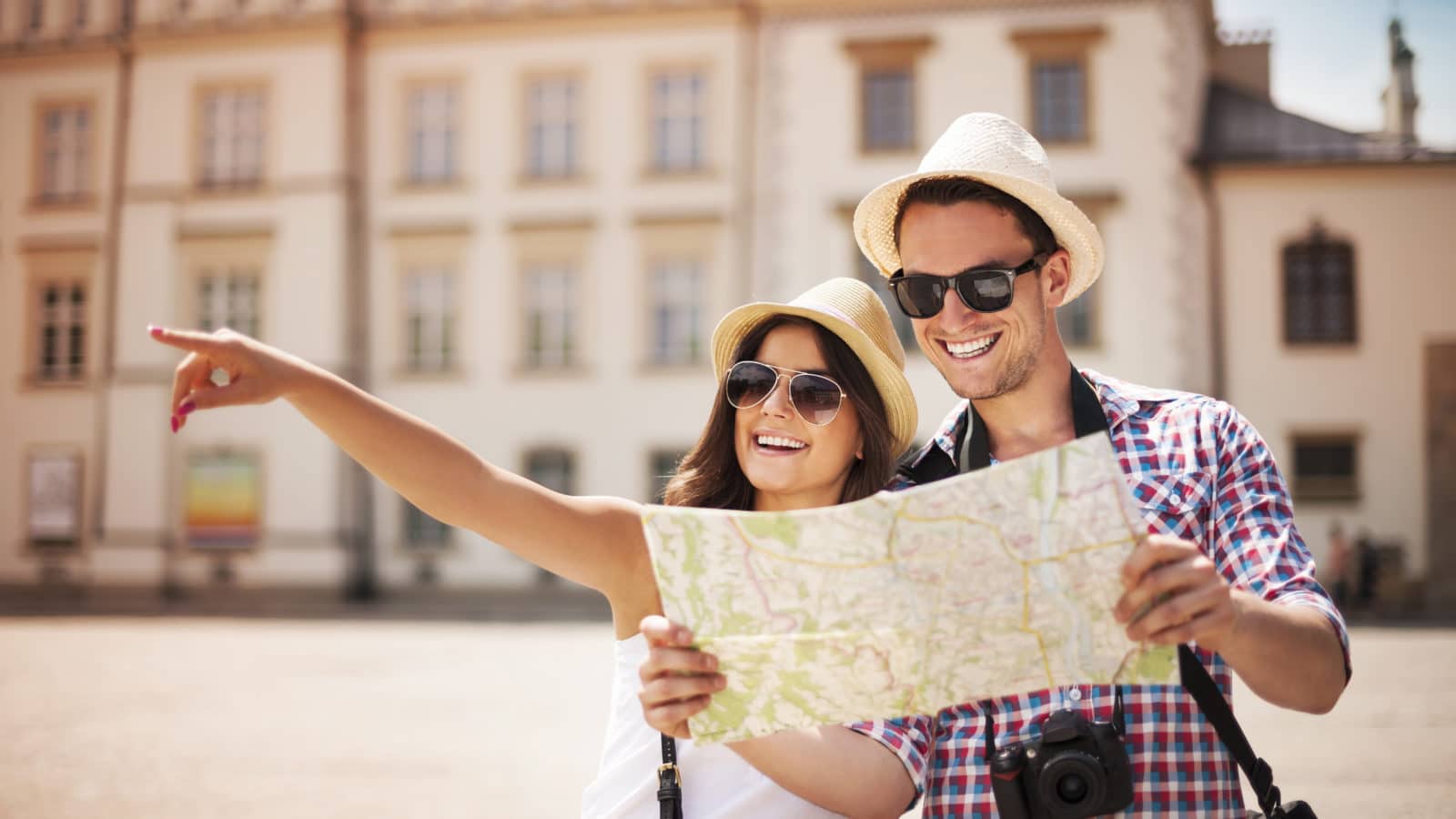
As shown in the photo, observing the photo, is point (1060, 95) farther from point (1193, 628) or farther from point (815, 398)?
point (1193, 628)

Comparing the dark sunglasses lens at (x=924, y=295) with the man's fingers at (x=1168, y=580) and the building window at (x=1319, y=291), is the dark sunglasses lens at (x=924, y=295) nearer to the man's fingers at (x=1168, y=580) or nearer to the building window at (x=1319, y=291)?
the man's fingers at (x=1168, y=580)

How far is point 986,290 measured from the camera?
2465mm

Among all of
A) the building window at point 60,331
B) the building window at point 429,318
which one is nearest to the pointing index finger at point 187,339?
the building window at point 429,318

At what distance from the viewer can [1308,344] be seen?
71.5 feet

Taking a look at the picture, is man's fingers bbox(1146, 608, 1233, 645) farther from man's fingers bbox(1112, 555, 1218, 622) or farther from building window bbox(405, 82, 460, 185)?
building window bbox(405, 82, 460, 185)

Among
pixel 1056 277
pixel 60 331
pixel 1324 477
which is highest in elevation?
pixel 60 331

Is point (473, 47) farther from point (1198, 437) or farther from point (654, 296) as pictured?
point (1198, 437)

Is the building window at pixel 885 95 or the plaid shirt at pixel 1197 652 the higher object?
the building window at pixel 885 95

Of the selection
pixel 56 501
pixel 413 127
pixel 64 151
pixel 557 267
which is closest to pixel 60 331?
pixel 56 501

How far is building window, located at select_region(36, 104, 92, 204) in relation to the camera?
83.7 ft

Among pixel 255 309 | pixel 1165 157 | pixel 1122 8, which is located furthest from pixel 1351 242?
pixel 255 309

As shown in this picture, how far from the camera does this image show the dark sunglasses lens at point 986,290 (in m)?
2.46

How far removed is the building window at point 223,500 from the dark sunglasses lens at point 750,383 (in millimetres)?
23191

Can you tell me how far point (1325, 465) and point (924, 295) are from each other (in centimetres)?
2191
